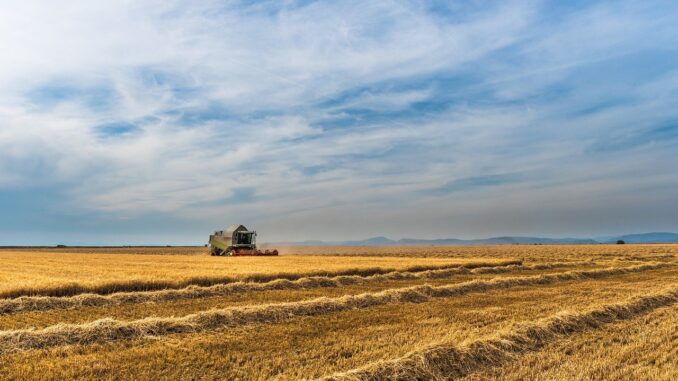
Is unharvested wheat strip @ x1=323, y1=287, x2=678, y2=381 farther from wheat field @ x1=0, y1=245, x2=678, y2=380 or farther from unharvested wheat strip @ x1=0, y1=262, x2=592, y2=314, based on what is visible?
unharvested wheat strip @ x1=0, y1=262, x2=592, y2=314

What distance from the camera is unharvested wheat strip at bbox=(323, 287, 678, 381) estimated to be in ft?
21.8

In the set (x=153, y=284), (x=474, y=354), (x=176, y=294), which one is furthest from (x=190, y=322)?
(x=153, y=284)

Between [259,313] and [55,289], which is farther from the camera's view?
[55,289]

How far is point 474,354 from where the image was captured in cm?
766

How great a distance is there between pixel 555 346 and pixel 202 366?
5.89 meters

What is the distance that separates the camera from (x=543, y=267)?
3059 cm

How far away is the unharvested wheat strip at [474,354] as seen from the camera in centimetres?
665

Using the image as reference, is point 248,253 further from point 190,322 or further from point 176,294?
point 190,322

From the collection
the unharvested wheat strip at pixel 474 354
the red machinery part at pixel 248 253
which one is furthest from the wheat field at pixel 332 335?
the red machinery part at pixel 248 253

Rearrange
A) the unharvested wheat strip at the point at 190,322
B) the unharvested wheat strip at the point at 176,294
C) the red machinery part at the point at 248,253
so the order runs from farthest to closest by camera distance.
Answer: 1. the red machinery part at the point at 248,253
2. the unharvested wheat strip at the point at 176,294
3. the unharvested wheat strip at the point at 190,322

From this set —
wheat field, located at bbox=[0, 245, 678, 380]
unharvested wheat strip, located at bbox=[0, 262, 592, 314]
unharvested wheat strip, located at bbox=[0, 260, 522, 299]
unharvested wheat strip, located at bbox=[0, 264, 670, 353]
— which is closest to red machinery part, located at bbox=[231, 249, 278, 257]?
unharvested wheat strip, located at bbox=[0, 260, 522, 299]

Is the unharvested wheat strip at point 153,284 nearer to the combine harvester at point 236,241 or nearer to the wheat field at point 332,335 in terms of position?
the wheat field at point 332,335

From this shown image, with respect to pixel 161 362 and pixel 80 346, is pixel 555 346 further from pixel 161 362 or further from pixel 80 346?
pixel 80 346

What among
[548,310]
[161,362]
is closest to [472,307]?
[548,310]
